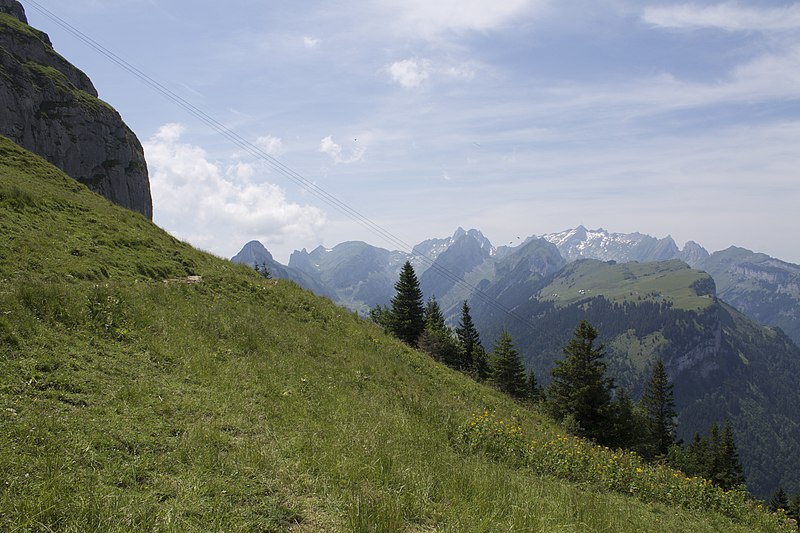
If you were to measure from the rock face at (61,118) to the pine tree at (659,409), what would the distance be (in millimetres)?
103198

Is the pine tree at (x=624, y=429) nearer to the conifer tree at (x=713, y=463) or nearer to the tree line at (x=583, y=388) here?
the tree line at (x=583, y=388)

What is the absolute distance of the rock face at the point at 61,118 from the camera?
6172cm

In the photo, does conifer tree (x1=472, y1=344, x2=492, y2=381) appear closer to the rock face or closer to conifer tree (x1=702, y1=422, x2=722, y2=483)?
conifer tree (x1=702, y1=422, x2=722, y2=483)

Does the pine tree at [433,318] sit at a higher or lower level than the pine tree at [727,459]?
higher

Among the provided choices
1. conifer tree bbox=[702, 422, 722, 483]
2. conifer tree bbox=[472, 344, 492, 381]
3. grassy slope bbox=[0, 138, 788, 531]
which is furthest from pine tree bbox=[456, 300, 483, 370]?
grassy slope bbox=[0, 138, 788, 531]

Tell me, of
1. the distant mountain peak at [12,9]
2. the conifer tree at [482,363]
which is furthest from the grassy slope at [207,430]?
the distant mountain peak at [12,9]

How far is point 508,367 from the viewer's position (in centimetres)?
6531

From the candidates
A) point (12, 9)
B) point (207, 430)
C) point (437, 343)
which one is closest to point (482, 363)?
point (437, 343)

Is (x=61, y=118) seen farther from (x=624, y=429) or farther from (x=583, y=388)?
(x=624, y=429)

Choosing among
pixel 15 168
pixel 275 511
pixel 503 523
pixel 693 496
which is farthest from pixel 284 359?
pixel 15 168

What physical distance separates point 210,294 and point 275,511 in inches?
591

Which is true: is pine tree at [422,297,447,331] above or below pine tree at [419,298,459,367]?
above

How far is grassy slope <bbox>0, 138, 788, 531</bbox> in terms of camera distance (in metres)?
5.18

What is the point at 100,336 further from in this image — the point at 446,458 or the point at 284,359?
the point at 446,458
